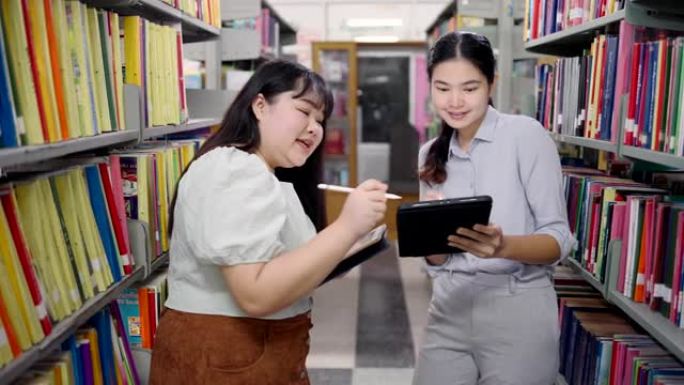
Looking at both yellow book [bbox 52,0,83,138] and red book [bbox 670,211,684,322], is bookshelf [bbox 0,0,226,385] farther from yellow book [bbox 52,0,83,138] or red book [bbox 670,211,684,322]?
red book [bbox 670,211,684,322]

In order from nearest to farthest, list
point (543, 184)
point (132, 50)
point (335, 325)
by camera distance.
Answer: point (543, 184) < point (132, 50) < point (335, 325)

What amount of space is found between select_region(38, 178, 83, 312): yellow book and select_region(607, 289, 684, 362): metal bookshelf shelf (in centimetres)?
127

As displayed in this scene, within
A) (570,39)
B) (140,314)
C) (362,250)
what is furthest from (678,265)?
(140,314)

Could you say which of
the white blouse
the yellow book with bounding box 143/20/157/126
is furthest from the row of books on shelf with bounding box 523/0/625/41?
the yellow book with bounding box 143/20/157/126

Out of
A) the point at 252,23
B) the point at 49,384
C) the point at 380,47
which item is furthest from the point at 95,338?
the point at 380,47

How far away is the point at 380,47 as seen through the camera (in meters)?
7.14

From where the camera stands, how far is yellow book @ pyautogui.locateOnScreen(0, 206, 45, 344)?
1.18 m

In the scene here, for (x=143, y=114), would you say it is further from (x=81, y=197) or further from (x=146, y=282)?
(x=146, y=282)

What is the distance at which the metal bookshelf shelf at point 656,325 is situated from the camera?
1.41 metres

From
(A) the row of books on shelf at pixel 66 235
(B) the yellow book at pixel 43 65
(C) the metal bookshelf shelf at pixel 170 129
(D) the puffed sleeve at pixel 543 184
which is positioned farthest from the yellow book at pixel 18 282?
(D) the puffed sleeve at pixel 543 184

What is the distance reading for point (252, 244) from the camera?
42.9 inches

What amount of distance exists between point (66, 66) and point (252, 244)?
63 centimetres

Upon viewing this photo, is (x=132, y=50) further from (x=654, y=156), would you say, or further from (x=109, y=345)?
(x=654, y=156)

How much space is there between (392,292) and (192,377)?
3258 mm
